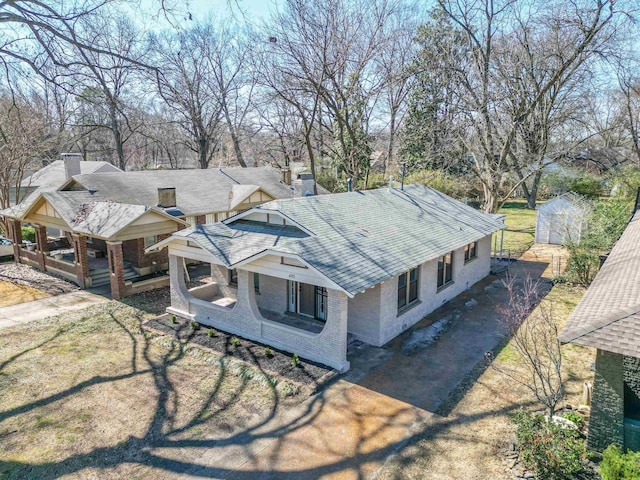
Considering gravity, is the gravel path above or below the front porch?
below

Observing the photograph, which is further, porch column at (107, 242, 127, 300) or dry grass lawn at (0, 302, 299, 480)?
porch column at (107, 242, 127, 300)

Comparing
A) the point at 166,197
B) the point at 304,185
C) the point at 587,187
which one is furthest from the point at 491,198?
the point at 166,197

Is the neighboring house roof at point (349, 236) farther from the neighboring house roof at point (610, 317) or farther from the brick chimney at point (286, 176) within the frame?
the brick chimney at point (286, 176)

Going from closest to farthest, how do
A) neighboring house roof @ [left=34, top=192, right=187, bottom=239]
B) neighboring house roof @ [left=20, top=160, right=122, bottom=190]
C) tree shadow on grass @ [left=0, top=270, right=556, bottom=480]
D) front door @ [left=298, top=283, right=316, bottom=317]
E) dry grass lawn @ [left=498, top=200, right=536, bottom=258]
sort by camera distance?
tree shadow on grass @ [left=0, top=270, right=556, bottom=480] < front door @ [left=298, top=283, right=316, bottom=317] < neighboring house roof @ [left=34, top=192, right=187, bottom=239] < dry grass lawn @ [left=498, top=200, right=536, bottom=258] < neighboring house roof @ [left=20, top=160, right=122, bottom=190]

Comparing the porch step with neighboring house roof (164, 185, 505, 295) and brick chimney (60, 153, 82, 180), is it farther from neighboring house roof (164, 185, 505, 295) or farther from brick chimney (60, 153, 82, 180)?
brick chimney (60, 153, 82, 180)

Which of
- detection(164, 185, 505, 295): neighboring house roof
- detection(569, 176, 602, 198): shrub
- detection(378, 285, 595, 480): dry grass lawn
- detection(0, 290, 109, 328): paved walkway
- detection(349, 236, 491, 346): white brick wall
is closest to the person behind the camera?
detection(378, 285, 595, 480): dry grass lawn

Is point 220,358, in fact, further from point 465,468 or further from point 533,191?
point 533,191

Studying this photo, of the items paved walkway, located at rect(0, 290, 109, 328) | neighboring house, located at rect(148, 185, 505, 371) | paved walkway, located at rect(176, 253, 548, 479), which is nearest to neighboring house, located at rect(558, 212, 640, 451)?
paved walkway, located at rect(176, 253, 548, 479)

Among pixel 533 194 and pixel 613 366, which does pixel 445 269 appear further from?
pixel 533 194

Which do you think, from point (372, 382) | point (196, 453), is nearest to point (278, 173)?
point (372, 382)
